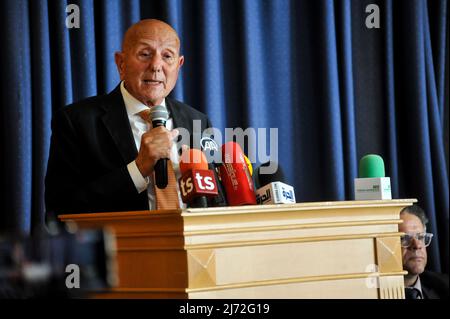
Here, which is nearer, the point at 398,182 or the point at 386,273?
the point at 386,273

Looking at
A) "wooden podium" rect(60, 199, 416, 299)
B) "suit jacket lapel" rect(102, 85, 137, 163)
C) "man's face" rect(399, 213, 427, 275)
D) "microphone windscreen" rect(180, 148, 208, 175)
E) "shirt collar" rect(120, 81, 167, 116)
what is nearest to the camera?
"wooden podium" rect(60, 199, 416, 299)

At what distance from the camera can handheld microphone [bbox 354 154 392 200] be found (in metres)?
2.44

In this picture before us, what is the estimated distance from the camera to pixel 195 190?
2.07 metres

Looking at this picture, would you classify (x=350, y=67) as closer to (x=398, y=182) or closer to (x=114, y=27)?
(x=398, y=182)

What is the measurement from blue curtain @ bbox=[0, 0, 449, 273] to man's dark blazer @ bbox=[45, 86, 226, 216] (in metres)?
0.55

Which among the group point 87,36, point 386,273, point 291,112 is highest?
point 87,36

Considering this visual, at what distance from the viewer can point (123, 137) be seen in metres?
2.86

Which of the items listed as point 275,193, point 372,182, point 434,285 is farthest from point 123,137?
point 434,285

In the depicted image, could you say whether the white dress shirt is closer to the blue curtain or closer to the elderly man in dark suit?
the elderly man in dark suit

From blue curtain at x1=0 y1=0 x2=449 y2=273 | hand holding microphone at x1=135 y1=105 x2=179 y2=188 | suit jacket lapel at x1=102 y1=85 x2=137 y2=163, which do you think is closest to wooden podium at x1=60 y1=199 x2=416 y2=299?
hand holding microphone at x1=135 y1=105 x2=179 y2=188
